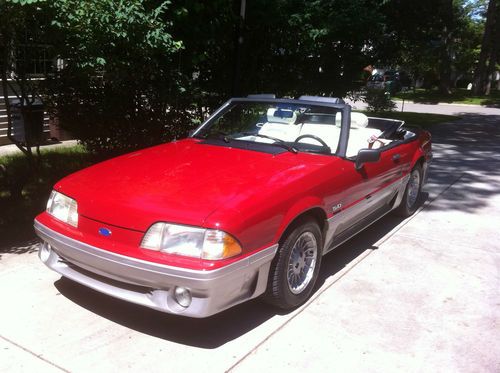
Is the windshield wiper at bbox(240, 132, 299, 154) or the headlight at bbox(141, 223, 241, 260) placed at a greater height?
the windshield wiper at bbox(240, 132, 299, 154)

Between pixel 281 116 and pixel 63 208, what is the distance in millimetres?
2162

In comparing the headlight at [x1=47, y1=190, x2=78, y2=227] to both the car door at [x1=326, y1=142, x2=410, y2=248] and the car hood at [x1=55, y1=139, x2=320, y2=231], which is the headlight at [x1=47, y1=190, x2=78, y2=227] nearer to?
the car hood at [x1=55, y1=139, x2=320, y2=231]

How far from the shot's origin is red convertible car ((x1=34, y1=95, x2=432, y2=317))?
9.80 ft

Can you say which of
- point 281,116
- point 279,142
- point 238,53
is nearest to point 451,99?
point 238,53

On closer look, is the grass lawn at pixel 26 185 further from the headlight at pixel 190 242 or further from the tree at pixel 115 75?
the headlight at pixel 190 242

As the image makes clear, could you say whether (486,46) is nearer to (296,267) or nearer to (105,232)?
(296,267)

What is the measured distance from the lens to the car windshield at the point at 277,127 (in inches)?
174

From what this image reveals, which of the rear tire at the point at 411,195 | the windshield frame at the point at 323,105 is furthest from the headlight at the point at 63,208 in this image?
the rear tire at the point at 411,195

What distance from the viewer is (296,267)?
145 inches

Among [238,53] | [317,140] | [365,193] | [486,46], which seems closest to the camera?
[317,140]

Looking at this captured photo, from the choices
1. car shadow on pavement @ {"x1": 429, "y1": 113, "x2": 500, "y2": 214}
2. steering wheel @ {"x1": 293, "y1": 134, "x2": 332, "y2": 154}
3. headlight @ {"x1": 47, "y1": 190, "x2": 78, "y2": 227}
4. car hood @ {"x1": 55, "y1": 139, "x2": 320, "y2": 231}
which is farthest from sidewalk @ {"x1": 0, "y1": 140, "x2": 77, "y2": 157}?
car shadow on pavement @ {"x1": 429, "y1": 113, "x2": 500, "y2": 214}

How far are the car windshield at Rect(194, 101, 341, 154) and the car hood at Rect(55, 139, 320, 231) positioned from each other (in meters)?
0.26

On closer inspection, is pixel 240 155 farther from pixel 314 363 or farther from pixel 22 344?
pixel 22 344

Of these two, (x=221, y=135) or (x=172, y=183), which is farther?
(x=221, y=135)
